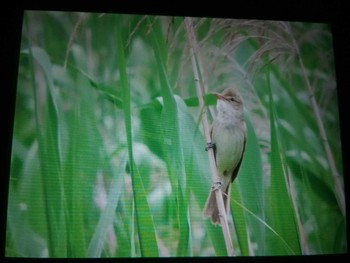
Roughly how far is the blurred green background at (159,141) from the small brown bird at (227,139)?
4cm

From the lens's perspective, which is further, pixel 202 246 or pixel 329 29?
pixel 329 29

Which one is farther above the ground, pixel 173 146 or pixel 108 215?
pixel 173 146

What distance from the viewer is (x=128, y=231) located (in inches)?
55.8

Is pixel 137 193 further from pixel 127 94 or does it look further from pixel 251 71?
pixel 251 71

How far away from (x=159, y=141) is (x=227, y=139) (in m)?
0.30

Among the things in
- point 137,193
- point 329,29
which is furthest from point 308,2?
point 137,193

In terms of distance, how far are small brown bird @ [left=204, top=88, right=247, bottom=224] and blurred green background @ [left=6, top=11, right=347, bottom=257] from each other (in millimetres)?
35

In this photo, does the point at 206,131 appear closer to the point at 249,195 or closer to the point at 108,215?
the point at 249,195

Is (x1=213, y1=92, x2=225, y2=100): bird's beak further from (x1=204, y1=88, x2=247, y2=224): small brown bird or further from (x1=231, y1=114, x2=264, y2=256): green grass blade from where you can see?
(x1=231, y1=114, x2=264, y2=256): green grass blade

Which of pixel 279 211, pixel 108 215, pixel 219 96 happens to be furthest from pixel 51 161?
pixel 279 211

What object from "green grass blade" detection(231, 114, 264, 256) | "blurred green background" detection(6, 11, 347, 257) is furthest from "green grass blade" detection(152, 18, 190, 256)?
"green grass blade" detection(231, 114, 264, 256)

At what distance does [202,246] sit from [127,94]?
717 millimetres

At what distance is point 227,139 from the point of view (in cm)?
154

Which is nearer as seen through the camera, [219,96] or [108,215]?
[108,215]
